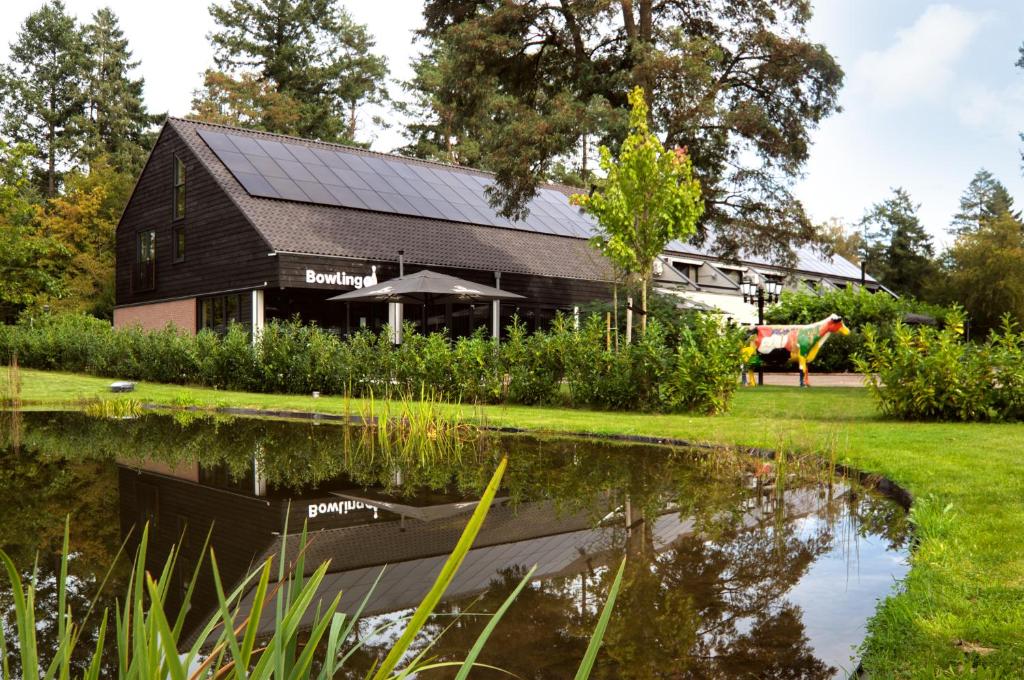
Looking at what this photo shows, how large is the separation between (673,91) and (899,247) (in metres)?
40.0

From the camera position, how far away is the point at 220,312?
24469 mm

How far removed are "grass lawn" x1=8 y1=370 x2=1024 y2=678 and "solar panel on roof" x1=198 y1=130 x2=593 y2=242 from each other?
940 cm

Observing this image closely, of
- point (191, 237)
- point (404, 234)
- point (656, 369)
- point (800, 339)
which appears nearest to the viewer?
point (656, 369)

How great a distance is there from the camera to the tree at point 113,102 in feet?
153

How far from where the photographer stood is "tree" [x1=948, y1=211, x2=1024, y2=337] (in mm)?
35938

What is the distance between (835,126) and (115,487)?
18349mm

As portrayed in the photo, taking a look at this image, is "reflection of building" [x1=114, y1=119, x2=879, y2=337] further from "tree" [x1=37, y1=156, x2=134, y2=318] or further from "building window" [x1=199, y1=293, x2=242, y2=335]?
"tree" [x1=37, y1=156, x2=134, y2=318]

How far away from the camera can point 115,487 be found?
7.07 metres

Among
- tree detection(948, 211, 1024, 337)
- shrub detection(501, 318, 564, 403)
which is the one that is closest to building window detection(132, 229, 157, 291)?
shrub detection(501, 318, 564, 403)

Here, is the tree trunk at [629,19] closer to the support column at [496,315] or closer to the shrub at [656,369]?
the support column at [496,315]

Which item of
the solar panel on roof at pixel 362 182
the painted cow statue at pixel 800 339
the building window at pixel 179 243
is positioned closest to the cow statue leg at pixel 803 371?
the painted cow statue at pixel 800 339

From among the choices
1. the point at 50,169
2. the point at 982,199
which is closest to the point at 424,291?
the point at 50,169

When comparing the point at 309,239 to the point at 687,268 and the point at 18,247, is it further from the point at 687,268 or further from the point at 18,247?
the point at 687,268

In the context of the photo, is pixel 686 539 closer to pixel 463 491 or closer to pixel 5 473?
pixel 463 491
